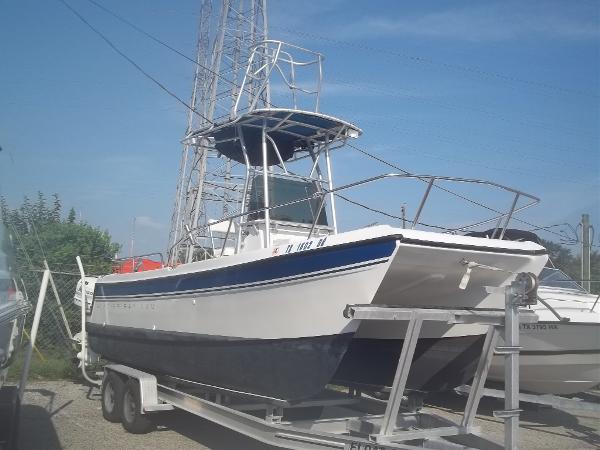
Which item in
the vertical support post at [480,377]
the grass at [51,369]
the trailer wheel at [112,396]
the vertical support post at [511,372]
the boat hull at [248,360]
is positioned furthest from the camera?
the grass at [51,369]

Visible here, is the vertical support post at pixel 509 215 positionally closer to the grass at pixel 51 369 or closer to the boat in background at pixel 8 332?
the boat in background at pixel 8 332

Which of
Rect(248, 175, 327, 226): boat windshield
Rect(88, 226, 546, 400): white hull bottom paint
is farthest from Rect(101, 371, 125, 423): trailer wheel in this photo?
Rect(248, 175, 327, 226): boat windshield

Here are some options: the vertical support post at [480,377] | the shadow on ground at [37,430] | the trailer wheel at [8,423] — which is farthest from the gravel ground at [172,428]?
the trailer wheel at [8,423]

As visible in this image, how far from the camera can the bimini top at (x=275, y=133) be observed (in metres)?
7.29

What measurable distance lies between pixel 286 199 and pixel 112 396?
320 centimetres

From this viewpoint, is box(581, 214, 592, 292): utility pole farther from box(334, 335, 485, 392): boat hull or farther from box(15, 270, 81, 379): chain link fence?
box(15, 270, 81, 379): chain link fence

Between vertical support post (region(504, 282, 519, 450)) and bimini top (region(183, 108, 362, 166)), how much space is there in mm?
3577

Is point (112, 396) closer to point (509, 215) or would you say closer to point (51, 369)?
point (51, 369)

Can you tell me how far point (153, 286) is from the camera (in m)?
7.17

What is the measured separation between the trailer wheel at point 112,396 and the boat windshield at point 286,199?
2585mm

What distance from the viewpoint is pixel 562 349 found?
828 cm

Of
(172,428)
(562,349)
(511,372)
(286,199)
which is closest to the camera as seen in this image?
(511,372)

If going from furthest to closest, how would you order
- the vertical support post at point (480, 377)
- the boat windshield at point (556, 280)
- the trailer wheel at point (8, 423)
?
the boat windshield at point (556, 280), the trailer wheel at point (8, 423), the vertical support post at point (480, 377)

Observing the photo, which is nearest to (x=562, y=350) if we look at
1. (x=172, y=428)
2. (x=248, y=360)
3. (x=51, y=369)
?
(x=248, y=360)
